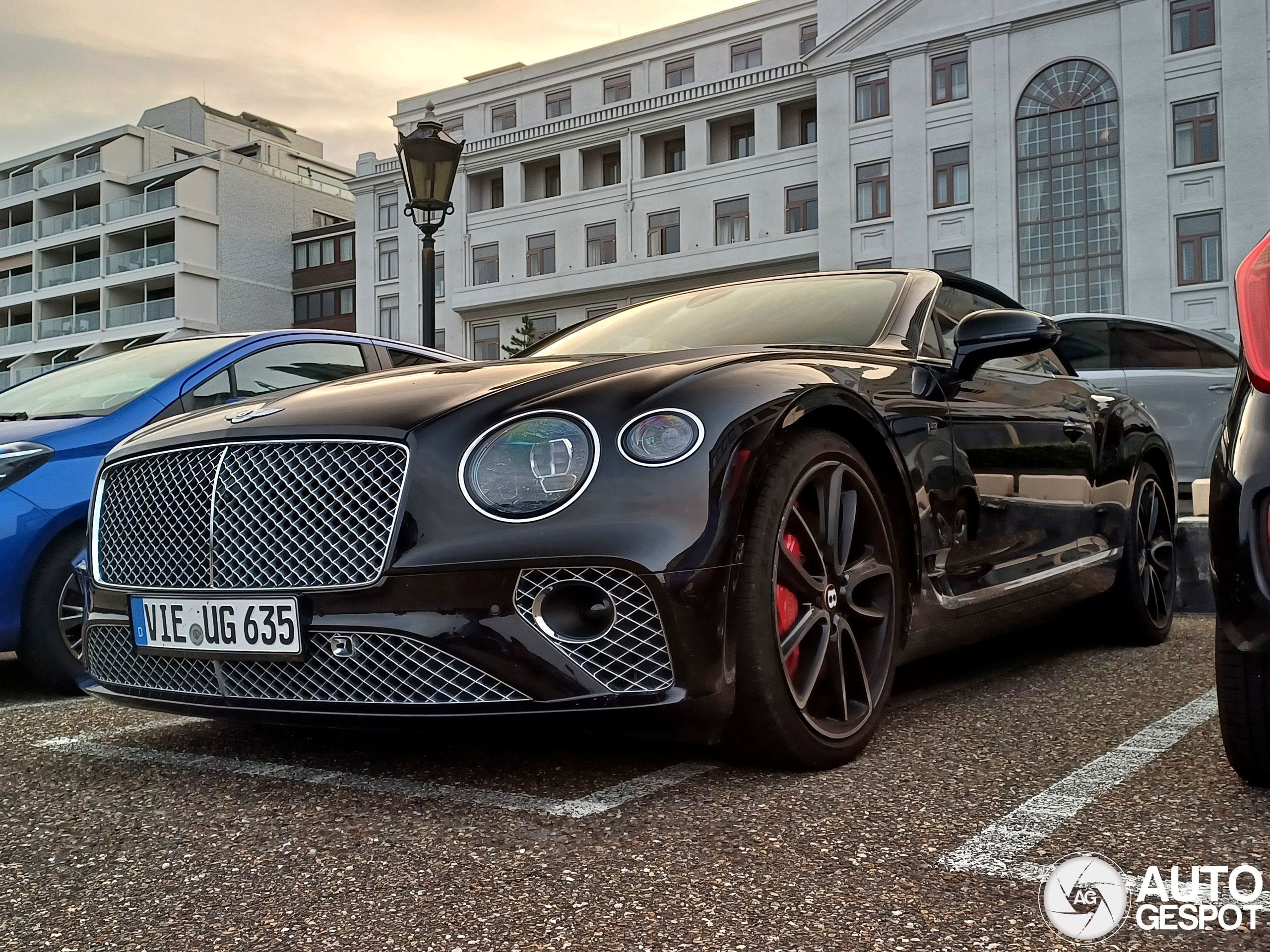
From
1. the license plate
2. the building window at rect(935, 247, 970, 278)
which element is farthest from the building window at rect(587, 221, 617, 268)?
the license plate

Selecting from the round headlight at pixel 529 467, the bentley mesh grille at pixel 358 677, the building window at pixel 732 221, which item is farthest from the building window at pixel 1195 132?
the bentley mesh grille at pixel 358 677

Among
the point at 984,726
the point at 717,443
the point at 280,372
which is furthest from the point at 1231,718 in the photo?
the point at 280,372

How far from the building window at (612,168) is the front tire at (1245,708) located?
4340 cm

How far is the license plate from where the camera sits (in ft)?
8.38

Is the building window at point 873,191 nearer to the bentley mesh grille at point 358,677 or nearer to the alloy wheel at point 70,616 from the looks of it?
the alloy wheel at point 70,616

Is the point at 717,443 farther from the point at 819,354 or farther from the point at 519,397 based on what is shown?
the point at 819,354

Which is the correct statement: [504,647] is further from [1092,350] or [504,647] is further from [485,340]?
[485,340]

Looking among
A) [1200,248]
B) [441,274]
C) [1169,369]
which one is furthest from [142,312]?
[1169,369]

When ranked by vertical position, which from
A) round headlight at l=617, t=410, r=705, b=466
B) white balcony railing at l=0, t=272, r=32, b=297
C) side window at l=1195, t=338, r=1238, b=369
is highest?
white balcony railing at l=0, t=272, r=32, b=297

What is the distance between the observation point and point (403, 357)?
20.0 feet

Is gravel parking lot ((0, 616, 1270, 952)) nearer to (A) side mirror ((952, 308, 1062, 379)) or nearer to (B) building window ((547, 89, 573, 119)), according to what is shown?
(A) side mirror ((952, 308, 1062, 379))

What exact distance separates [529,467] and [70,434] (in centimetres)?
249

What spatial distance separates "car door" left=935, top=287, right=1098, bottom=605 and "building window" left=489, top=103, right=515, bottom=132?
156 ft

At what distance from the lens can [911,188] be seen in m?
36.8
